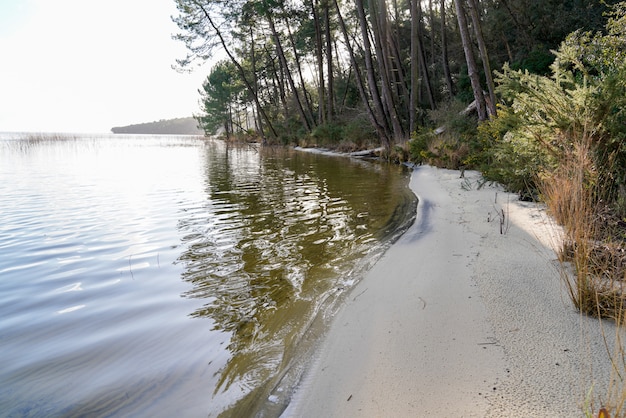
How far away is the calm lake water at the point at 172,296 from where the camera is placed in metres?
1.82

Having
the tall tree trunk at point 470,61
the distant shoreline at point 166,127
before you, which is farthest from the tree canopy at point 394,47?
the distant shoreline at point 166,127

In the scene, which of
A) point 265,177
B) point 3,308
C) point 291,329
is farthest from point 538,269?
point 265,177

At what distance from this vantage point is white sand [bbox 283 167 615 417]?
1.45 m

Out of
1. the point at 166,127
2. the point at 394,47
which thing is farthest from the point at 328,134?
the point at 166,127

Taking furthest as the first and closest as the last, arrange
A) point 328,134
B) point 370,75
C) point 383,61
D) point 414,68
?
point 328,134
point 414,68
point 383,61
point 370,75

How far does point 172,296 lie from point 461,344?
6.90 ft

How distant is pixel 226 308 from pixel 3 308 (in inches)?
64.3

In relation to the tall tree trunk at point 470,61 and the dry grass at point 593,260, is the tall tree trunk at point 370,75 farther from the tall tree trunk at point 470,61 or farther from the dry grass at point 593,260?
the dry grass at point 593,260

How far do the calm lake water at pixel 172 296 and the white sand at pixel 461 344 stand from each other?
0.25 meters

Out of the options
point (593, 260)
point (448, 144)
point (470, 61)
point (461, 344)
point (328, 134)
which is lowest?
point (461, 344)

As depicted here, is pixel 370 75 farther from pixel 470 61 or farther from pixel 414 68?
pixel 470 61

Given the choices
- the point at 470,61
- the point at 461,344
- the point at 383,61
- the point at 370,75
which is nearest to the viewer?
the point at 461,344

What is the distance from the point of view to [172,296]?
9.38ft

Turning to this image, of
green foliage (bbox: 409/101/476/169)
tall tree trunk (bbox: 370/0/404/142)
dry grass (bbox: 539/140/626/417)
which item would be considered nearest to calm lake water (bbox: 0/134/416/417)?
dry grass (bbox: 539/140/626/417)
